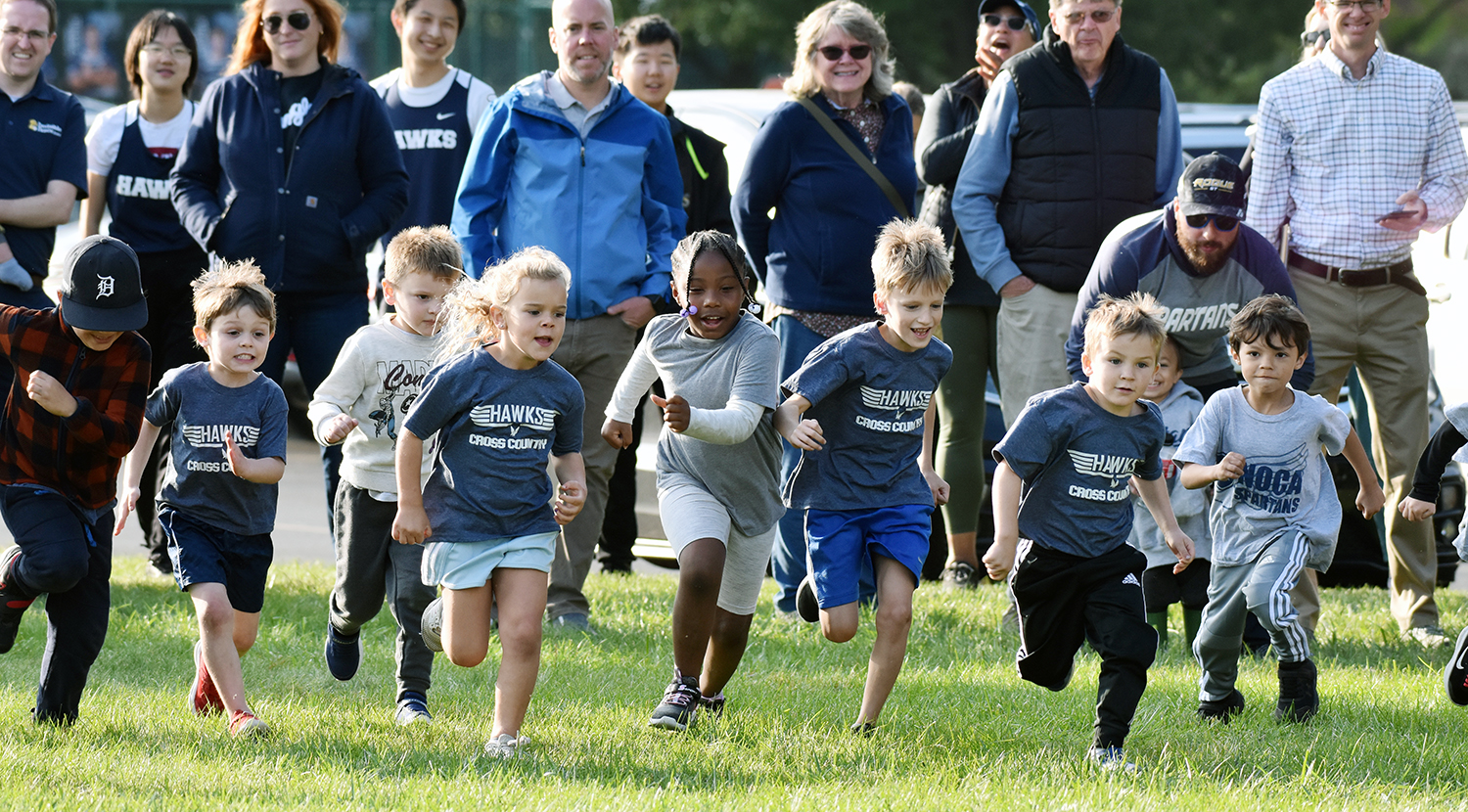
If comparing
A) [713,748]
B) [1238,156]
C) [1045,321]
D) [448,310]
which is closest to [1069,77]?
[1045,321]

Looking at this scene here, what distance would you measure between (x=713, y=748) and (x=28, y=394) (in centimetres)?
217

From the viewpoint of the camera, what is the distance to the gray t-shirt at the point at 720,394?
5.18 meters

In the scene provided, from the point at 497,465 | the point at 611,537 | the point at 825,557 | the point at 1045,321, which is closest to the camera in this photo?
the point at 497,465

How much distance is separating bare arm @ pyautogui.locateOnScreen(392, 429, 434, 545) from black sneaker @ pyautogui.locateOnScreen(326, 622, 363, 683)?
961mm

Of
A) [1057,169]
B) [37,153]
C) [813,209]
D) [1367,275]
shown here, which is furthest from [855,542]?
[37,153]

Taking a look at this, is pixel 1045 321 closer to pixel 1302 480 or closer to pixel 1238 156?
pixel 1302 480

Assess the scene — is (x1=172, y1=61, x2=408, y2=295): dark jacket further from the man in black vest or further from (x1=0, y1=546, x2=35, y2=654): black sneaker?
the man in black vest

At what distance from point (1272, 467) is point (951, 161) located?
7.62 feet

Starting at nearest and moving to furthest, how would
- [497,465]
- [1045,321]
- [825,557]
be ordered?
[497,465], [825,557], [1045,321]

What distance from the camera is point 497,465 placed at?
484cm

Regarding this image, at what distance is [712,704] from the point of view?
213 inches

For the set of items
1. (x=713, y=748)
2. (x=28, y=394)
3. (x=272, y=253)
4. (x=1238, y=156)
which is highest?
(x=1238, y=156)

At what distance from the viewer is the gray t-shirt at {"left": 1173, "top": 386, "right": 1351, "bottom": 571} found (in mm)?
5336

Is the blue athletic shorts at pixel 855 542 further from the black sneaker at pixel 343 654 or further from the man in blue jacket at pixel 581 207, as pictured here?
the man in blue jacket at pixel 581 207
